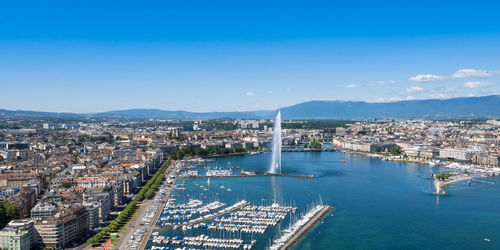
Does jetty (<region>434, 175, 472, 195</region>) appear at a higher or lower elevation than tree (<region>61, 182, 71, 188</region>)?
lower

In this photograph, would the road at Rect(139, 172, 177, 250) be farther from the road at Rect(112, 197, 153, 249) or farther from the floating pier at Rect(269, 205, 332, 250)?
the floating pier at Rect(269, 205, 332, 250)

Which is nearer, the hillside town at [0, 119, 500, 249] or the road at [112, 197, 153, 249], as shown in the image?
the hillside town at [0, 119, 500, 249]

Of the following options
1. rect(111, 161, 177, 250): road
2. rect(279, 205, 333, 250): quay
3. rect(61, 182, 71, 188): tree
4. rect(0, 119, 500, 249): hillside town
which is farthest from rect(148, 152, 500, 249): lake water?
rect(61, 182, 71, 188): tree

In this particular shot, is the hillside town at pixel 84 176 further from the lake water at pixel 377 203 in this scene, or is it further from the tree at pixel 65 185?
the lake water at pixel 377 203

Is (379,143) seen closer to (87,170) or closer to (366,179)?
(366,179)

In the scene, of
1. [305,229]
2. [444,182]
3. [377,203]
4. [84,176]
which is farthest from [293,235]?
[444,182]

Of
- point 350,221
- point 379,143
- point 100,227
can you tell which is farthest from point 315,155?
point 100,227

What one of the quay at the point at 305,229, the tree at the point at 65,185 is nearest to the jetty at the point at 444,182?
the quay at the point at 305,229
